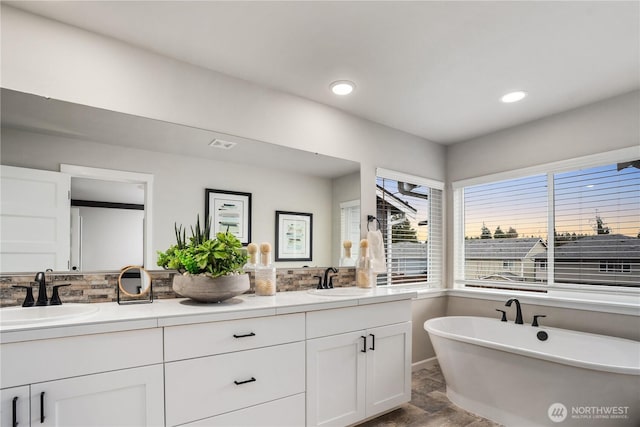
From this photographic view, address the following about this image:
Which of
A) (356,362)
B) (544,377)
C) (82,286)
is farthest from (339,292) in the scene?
(82,286)

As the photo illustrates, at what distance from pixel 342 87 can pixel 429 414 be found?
2.45 meters

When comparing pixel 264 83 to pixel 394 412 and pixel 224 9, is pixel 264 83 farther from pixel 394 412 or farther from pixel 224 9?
pixel 394 412

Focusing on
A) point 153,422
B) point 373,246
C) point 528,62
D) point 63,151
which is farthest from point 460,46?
point 153,422

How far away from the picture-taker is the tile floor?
2.35m

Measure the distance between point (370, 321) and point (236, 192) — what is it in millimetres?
1245

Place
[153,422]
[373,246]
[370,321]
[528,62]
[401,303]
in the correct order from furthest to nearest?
[373,246]
[401,303]
[370,321]
[528,62]
[153,422]

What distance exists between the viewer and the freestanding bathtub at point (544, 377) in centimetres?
192

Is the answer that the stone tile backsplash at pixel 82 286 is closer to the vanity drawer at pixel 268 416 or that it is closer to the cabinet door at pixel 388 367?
the vanity drawer at pixel 268 416

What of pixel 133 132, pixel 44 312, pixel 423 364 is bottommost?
pixel 423 364

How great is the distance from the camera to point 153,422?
Result: 4.83 feet

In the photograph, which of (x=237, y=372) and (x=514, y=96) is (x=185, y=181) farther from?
(x=514, y=96)

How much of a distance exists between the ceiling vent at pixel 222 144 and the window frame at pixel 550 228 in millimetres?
2478

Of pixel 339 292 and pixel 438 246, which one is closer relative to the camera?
pixel 339 292

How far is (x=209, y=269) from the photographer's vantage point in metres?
1.83
